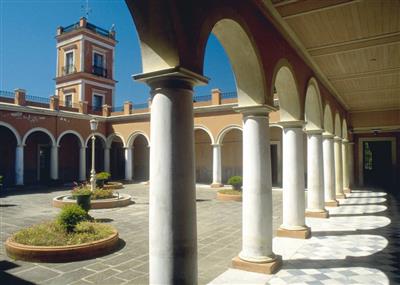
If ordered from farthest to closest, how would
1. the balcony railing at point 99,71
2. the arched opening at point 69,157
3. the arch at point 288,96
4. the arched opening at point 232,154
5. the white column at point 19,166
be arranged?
the balcony railing at point 99,71 < the arched opening at point 69,157 < the arched opening at point 232,154 < the white column at point 19,166 < the arch at point 288,96

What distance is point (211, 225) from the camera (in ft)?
30.0

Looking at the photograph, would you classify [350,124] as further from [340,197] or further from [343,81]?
[343,81]

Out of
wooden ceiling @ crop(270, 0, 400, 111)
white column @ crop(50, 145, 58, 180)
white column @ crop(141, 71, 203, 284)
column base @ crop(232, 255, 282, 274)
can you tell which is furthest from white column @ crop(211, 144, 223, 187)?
white column @ crop(141, 71, 203, 284)

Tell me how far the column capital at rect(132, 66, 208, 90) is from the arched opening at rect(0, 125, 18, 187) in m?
20.2

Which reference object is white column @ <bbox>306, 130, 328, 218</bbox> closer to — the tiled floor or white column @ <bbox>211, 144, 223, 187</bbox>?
the tiled floor

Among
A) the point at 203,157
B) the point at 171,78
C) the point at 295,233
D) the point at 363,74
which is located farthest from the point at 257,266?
the point at 203,157

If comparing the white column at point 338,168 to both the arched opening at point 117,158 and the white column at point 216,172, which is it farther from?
the arched opening at point 117,158

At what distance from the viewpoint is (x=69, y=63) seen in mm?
27172

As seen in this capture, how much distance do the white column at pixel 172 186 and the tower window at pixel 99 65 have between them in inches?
1047

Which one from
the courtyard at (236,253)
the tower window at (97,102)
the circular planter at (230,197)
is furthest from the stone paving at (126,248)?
the tower window at (97,102)

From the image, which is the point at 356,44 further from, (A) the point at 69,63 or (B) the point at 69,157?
(A) the point at 69,63

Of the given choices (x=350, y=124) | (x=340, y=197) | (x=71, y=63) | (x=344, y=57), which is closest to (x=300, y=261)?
(x=344, y=57)

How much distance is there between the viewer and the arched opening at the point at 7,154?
20.2 m

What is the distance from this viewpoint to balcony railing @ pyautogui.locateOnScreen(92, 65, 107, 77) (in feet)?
89.8
